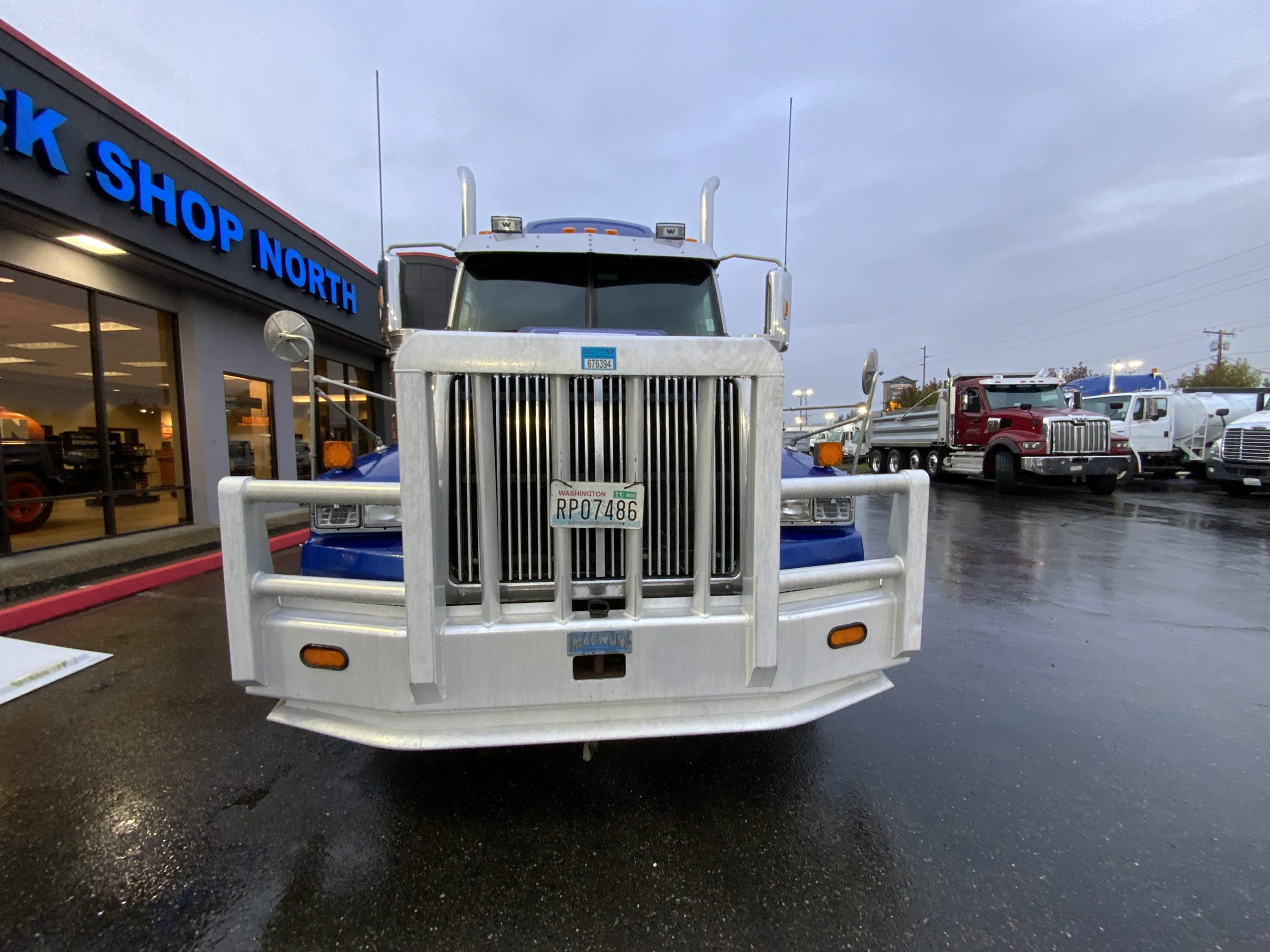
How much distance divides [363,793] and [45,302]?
7.83m

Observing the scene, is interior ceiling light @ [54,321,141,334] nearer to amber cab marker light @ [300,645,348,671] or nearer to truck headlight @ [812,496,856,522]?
amber cab marker light @ [300,645,348,671]

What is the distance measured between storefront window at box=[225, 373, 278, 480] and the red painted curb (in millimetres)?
3156

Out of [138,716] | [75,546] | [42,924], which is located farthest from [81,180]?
[42,924]

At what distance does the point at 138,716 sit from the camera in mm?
2955

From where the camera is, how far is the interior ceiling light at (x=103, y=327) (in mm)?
6754

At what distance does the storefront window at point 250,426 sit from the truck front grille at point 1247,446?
20.1 meters

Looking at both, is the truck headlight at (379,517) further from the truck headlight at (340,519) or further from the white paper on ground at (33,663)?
the white paper on ground at (33,663)

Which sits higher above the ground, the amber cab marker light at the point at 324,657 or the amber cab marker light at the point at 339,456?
the amber cab marker light at the point at 339,456

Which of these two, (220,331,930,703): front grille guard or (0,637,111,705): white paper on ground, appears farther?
(0,637,111,705): white paper on ground

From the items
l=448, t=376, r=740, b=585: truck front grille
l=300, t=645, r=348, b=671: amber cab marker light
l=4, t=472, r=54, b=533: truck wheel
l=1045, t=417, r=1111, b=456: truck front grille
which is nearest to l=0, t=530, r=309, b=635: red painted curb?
l=4, t=472, r=54, b=533: truck wheel

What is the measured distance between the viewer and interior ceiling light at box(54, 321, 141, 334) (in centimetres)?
675

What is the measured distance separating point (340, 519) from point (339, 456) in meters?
0.45

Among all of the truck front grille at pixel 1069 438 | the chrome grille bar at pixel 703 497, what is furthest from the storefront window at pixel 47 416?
the truck front grille at pixel 1069 438

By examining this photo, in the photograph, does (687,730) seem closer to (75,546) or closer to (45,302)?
(75,546)
